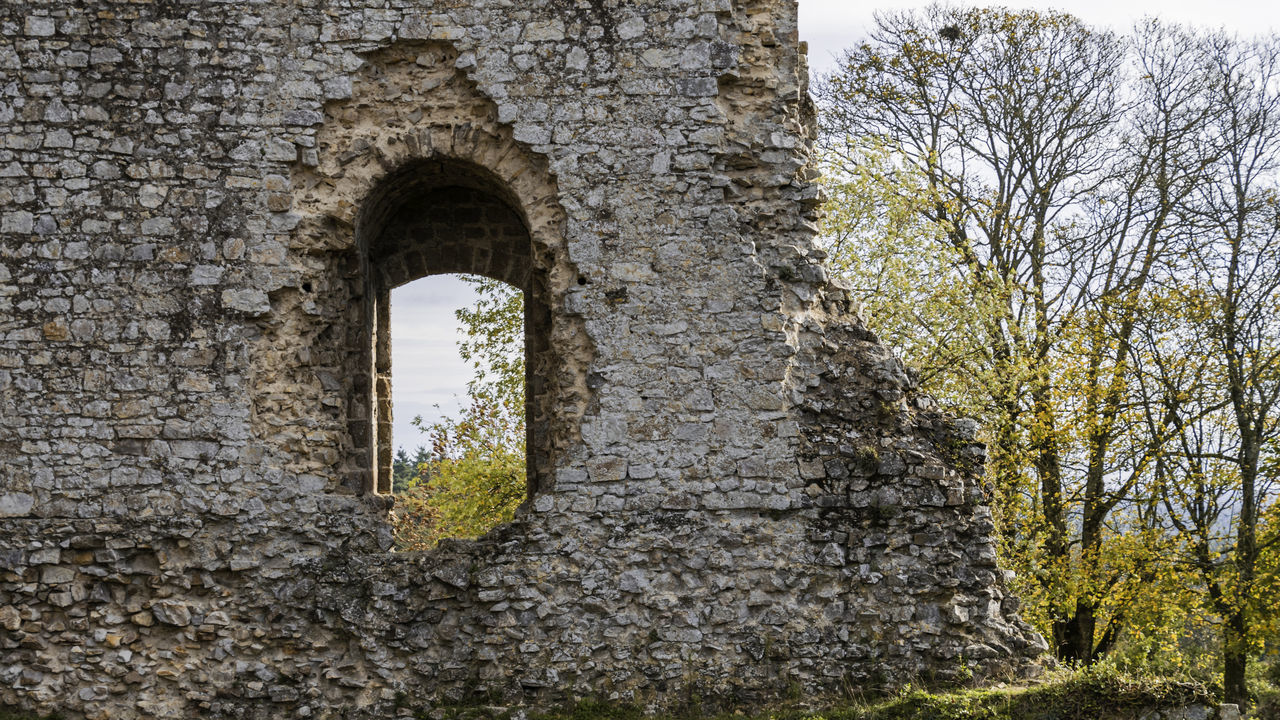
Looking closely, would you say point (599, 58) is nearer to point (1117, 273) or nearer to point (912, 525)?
point (912, 525)

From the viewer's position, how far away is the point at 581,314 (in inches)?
244

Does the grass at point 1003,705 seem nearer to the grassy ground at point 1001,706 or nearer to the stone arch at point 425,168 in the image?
the grassy ground at point 1001,706

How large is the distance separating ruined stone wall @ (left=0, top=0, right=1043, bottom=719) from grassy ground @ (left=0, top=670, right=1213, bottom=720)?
0.16 m

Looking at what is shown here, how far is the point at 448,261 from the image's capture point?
768 centimetres

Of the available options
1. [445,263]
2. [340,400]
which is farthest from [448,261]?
[340,400]

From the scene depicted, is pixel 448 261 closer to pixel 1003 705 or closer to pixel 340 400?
pixel 340 400

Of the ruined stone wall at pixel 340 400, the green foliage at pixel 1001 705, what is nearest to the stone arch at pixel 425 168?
the ruined stone wall at pixel 340 400

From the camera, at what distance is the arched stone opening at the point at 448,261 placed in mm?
7331

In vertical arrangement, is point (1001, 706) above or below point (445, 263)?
below

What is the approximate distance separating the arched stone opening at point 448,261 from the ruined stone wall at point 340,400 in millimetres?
889

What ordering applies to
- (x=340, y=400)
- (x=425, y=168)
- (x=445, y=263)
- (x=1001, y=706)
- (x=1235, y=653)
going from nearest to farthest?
(x=1001, y=706) → (x=340, y=400) → (x=425, y=168) → (x=445, y=263) → (x=1235, y=653)

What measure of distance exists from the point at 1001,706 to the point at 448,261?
5.13 m

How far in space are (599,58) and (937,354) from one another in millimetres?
7421

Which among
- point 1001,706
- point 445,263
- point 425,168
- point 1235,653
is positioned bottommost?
point 1235,653
